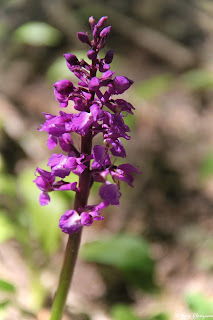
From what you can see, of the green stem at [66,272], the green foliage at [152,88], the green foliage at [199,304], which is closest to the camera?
the green stem at [66,272]

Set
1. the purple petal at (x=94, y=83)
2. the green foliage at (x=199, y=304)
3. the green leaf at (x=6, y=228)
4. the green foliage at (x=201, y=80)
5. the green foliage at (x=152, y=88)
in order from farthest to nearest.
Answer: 1. the green foliage at (x=152, y=88)
2. the green foliage at (x=201, y=80)
3. the green leaf at (x=6, y=228)
4. the green foliage at (x=199, y=304)
5. the purple petal at (x=94, y=83)

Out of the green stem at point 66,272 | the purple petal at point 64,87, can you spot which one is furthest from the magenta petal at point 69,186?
the purple petal at point 64,87

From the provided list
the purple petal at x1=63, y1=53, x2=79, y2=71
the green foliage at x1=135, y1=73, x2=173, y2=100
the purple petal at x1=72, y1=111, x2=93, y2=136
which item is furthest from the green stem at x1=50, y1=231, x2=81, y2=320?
the green foliage at x1=135, y1=73, x2=173, y2=100

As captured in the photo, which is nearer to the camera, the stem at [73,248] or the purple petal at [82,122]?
the purple petal at [82,122]

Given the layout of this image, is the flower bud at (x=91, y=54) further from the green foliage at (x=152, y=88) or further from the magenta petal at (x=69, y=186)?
the green foliage at (x=152, y=88)

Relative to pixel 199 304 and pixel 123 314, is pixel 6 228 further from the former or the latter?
pixel 199 304

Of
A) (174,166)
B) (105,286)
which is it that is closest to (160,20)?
(174,166)

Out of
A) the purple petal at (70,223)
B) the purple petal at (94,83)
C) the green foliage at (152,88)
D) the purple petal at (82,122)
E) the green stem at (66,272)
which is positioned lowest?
the green stem at (66,272)
